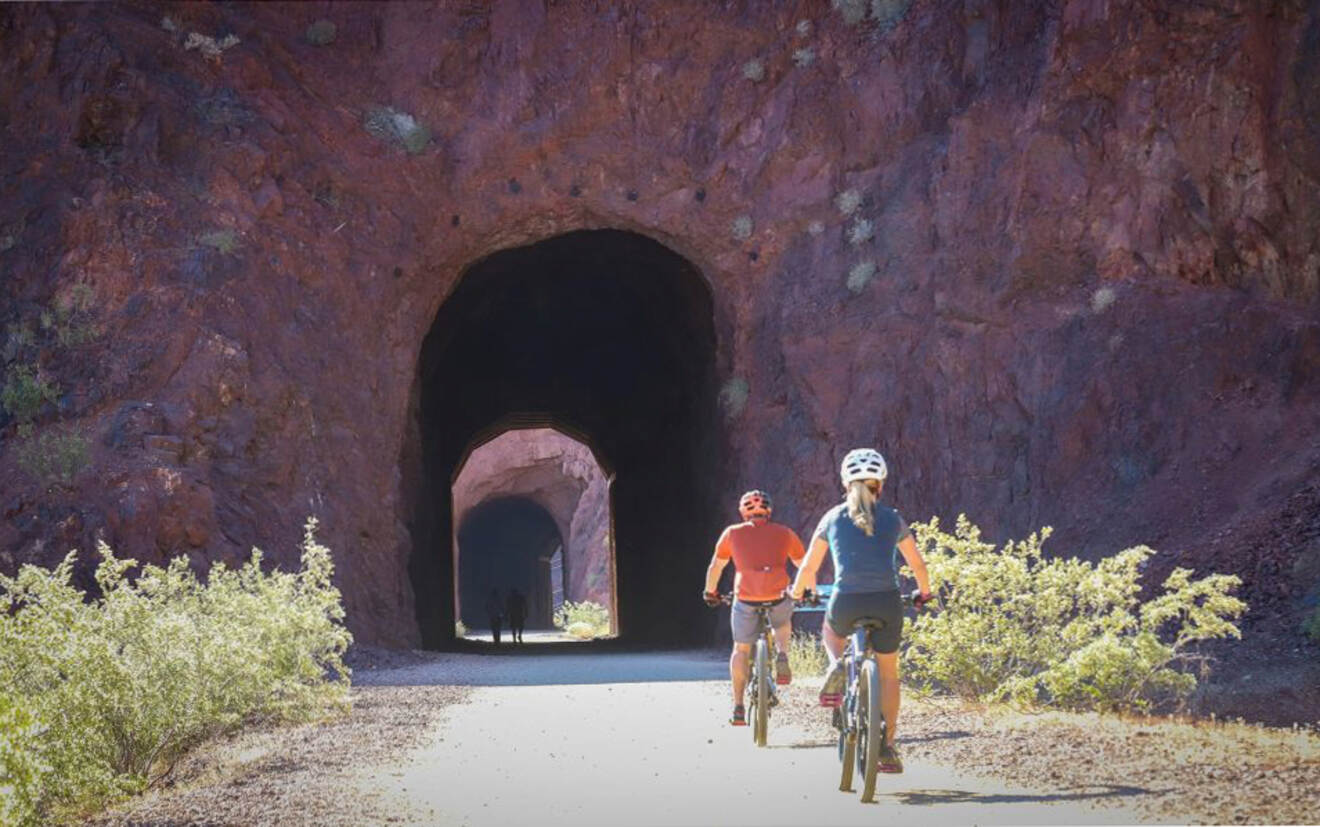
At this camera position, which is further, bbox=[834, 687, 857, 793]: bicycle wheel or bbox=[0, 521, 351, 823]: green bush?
bbox=[0, 521, 351, 823]: green bush

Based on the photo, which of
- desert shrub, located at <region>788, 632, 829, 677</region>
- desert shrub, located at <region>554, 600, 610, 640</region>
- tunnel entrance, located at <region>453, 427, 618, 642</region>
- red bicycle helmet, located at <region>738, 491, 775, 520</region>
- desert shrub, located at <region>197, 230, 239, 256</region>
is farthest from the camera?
tunnel entrance, located at <region>453, 427, 618, 642</region>

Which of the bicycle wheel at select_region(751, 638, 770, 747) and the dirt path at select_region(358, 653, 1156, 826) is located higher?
the bicycle wheel at select_region(751, 638, 770, 747)

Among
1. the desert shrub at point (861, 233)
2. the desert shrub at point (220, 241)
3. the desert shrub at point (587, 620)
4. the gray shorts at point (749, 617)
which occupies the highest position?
the desert shrub at point (861, 233)

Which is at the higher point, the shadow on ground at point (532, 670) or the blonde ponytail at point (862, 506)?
the blonde ponytail at point (862, 506)

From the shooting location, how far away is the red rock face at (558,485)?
52.1m

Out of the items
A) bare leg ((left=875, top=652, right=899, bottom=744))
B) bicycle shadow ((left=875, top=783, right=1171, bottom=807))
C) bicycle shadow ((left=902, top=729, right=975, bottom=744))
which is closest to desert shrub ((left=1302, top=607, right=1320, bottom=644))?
bicycle shadow ((left=902, top=729, right=975, bottom=744))

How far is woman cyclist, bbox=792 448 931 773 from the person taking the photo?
7.77m

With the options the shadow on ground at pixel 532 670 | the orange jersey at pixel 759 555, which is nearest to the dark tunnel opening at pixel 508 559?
the shadow on ground at pixel 532 670

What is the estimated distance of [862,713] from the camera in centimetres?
749

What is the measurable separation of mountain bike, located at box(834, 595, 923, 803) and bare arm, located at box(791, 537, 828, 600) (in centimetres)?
57

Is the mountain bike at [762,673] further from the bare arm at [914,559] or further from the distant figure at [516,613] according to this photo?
the distant figure at [516,613]

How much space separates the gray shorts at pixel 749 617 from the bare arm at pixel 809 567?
1182 millimetres

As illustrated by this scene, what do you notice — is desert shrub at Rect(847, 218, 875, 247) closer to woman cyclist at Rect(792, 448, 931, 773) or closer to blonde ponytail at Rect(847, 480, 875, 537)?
woman cyclist at Rect(792, 448, 931, 773)

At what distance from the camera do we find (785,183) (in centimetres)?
2398
